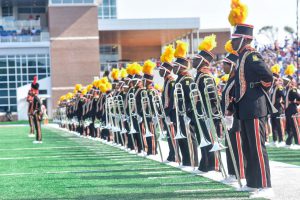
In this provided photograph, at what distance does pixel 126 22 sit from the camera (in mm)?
69000

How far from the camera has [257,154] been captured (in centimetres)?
947

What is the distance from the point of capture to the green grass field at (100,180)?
389 inches

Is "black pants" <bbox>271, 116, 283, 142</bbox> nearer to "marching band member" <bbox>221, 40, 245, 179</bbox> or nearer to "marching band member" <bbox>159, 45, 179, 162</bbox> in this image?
"marching band member" <bbox>159, 45, 179, 162</bbox>

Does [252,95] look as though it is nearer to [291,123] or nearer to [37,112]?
[291,123]

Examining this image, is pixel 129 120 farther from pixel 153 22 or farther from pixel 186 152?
pixel 153 22

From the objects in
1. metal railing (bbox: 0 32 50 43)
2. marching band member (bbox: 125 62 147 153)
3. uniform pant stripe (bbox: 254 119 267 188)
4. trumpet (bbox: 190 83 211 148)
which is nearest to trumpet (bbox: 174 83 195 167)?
trumpet (bbox: 190 83 211 148)

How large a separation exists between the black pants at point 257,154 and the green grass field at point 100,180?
0.28 m

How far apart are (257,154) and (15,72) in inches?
2691

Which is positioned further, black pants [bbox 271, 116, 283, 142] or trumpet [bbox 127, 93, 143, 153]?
black pants [bbox 271, 116, 283, 142]

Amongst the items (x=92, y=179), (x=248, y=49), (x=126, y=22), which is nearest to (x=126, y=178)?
(x=92, y=179)

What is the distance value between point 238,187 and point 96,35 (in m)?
65.4

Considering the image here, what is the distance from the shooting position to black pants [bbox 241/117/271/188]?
9.35 meters

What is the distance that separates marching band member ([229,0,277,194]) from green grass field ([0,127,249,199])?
15.7 inches

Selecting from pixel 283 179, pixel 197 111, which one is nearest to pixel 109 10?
pixel 197 111
